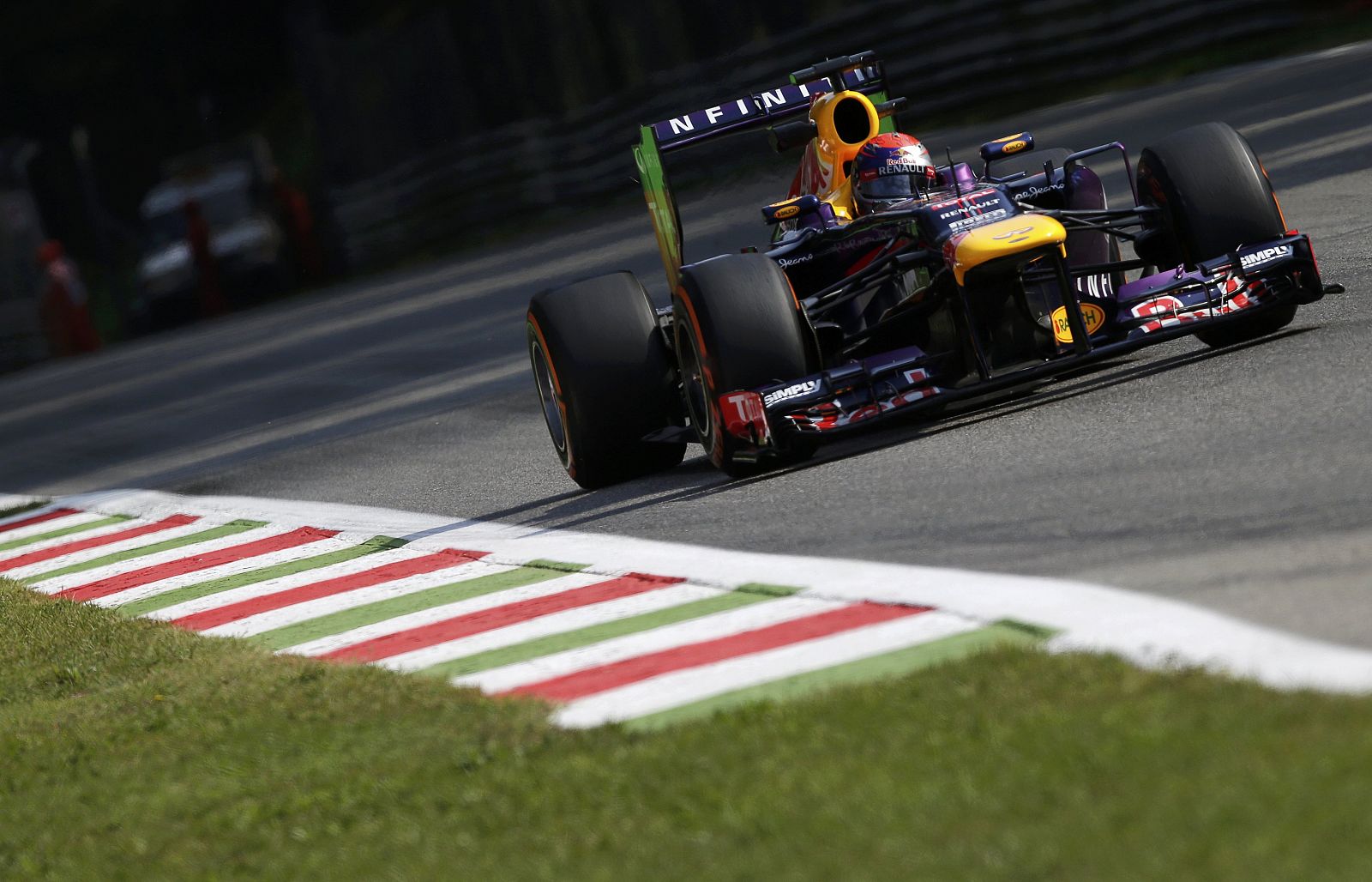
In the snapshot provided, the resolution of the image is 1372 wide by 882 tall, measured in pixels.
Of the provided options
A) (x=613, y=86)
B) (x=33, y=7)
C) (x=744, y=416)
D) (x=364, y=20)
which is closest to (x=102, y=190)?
(x=33, y=7)

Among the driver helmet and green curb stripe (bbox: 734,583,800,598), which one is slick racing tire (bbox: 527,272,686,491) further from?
green curb stripe (bbox: 734,583,800,598)

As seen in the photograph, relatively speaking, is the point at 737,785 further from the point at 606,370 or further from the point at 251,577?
the point at 251,577

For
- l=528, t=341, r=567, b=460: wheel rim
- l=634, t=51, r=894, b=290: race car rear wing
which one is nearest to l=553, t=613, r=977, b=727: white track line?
l=528, t=341, r=567, b=460: wheel rim

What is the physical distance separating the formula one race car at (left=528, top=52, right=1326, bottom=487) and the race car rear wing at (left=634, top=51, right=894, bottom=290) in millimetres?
335

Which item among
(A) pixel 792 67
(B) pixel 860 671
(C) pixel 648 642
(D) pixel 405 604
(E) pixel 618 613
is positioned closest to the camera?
(B) pixel 860 671

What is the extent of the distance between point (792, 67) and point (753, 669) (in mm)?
21315

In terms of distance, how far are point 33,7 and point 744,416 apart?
42.2 meters

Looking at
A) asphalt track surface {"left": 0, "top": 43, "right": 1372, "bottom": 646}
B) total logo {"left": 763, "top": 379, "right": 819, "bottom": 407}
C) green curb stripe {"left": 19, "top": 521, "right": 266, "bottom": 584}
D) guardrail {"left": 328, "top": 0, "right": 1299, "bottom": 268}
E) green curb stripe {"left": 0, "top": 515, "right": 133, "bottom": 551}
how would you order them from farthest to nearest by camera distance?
1. guardrail {"left": 328, "top": 0, "right": 1299, "bottom": 268}
2. green curb stripe {"left": 0, "top": 515, "right": 133, "bottom": 551}
3. green curb stripe {"left": 19, "top": 521, "right": 266, "bottom": 584}
4. total logo {"left": 763, "top": 379, "right": 819, "bottom": 407}
5. asphalt track surface {"left": 0, "top": 43, "right": 1372, "bottom": 646}

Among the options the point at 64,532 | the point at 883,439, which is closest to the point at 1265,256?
the point at 883,439

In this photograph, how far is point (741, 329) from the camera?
25.4 ft

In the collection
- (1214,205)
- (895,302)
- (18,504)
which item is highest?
(1214,205)

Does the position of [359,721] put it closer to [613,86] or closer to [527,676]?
[527,676]

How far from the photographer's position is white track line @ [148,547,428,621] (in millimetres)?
7895

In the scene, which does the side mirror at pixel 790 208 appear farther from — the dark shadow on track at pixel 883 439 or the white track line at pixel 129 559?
the white track line at pixel 129 559
